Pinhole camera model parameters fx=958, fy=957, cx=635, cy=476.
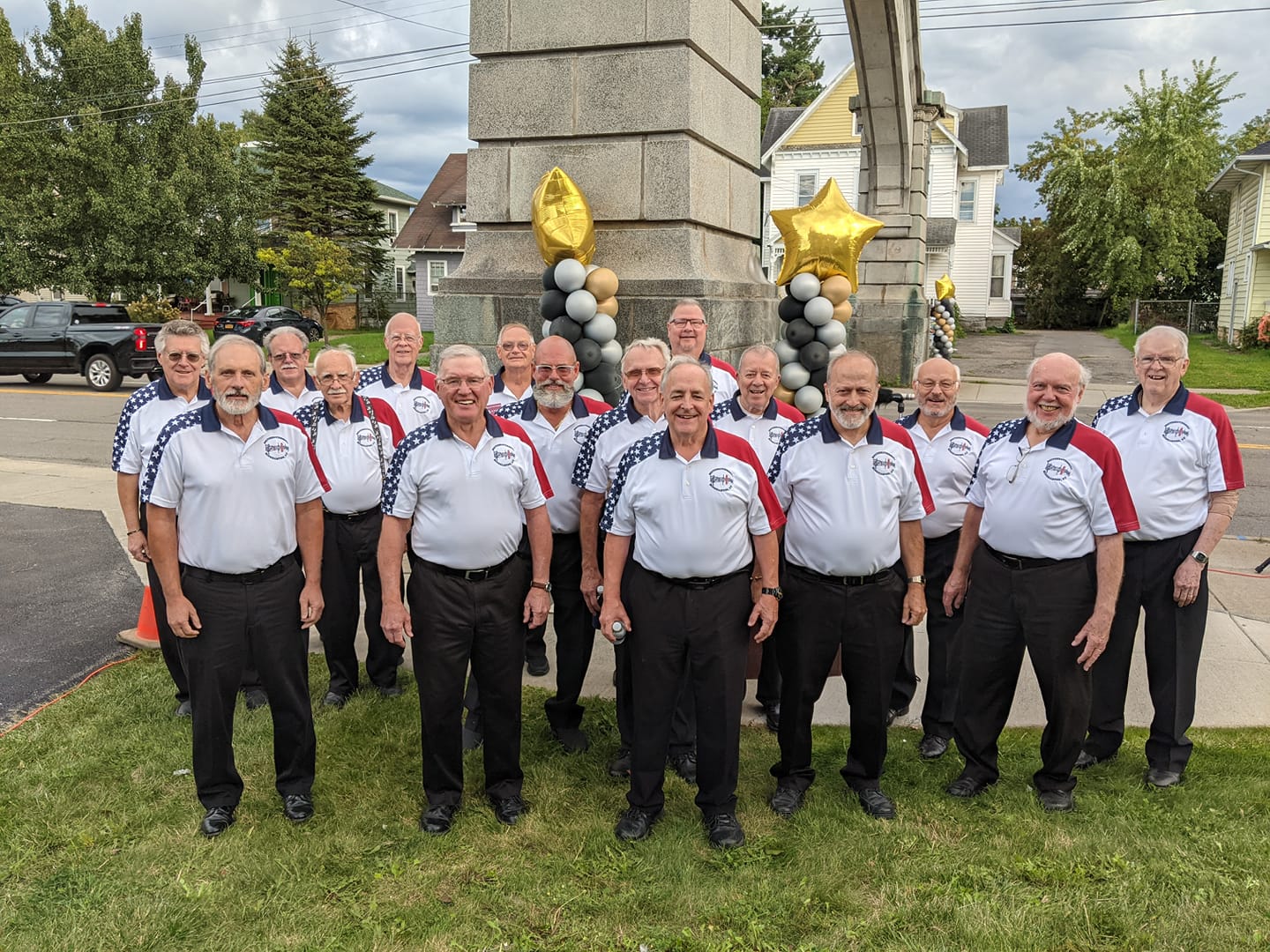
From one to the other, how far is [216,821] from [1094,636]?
12.4 ft

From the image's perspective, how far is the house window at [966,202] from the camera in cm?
4503

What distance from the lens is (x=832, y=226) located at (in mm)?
7809

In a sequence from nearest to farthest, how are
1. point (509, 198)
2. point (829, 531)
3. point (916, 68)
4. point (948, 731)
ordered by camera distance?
point (829, 531), point (948, 731), point (509, 198), point (916, 68)

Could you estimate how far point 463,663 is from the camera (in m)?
4.05

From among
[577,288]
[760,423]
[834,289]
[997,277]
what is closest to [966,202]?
[997,277]

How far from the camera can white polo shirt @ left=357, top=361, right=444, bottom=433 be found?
571cm

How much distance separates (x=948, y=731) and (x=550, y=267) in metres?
3.99

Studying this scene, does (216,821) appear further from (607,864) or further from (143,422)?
(143,422)

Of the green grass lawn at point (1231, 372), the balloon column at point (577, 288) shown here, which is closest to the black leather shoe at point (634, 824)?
the balloon column at point (577, 288)

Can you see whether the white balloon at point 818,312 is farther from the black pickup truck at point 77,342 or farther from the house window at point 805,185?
the house window at point 805,185

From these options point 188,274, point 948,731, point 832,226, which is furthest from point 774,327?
point 188,274

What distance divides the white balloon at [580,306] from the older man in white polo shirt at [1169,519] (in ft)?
11.0

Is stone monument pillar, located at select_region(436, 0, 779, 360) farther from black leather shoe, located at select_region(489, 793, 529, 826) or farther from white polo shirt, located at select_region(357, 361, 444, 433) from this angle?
black leather shoe, located at select_region(489, 793, 529, 826)

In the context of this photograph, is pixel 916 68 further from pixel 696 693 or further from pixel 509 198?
pixel 696 693
